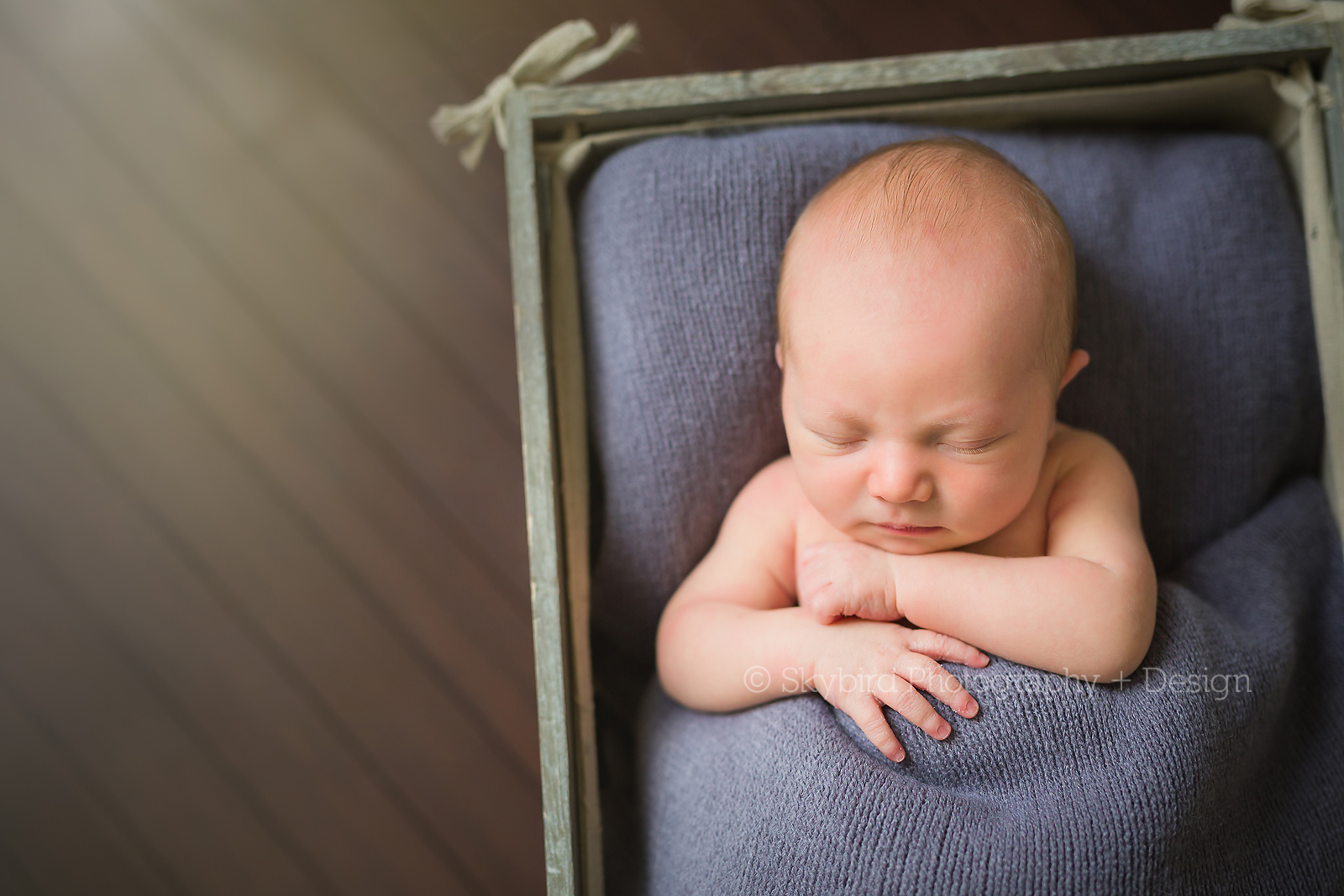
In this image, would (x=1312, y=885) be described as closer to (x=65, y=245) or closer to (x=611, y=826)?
(x=611, y=826)

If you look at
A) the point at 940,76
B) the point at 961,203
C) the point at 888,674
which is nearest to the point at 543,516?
the point at 888,674

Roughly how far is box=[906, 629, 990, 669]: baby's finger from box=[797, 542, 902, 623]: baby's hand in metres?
0.03

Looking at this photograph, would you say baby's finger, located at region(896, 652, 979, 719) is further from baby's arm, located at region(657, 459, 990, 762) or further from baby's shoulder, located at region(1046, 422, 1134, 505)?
baby's shoulder, located at region(1046, 422, 1134, 505)

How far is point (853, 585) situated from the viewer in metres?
0.76

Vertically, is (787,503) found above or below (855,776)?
above

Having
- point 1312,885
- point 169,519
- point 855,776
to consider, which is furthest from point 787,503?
point 169,519

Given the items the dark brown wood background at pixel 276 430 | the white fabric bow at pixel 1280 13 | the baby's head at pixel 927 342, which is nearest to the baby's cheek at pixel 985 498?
the baby's head at pixel 927 342

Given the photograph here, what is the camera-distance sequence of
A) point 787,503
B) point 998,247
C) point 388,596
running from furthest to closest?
1. point 388,596
2. point 787,503
3. point 998,247

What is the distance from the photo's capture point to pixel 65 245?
1.36 m

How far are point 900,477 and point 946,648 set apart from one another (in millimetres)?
161

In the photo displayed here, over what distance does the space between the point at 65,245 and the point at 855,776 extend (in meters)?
1.40

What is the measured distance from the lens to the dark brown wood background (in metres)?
1.25

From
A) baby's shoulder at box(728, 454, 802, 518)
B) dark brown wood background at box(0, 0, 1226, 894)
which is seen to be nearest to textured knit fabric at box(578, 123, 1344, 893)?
baby's shoulder at box(728, 454, 802, 518)

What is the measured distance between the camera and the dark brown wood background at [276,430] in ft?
4.11
